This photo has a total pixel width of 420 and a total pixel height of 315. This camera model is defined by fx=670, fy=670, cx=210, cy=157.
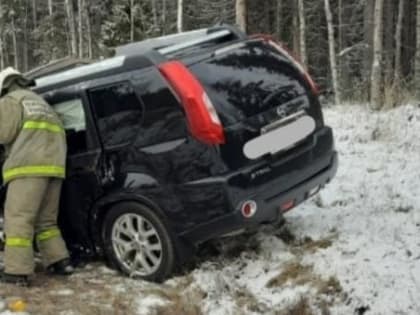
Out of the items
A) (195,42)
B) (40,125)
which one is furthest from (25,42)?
(195,42)

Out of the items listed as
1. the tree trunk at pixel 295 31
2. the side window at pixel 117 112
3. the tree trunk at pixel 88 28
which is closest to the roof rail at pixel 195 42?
the side window at pixel 117 112

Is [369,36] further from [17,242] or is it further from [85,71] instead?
[17,242]

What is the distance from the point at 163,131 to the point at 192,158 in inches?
12.2

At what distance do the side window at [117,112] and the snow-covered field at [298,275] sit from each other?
45.6 inches

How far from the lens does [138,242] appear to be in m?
5.23

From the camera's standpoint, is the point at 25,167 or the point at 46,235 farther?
the point at 46,235

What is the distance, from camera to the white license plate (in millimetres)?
4930

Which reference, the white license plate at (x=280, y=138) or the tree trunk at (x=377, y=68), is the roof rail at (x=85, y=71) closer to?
the white license plate at (x=280, y=138)

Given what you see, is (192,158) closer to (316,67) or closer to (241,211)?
(241,211)

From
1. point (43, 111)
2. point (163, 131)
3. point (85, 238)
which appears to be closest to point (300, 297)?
point (163, 131)

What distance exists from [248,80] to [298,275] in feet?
4.95

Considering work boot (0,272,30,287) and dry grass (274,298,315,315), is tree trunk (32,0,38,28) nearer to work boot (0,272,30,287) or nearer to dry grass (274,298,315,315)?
work boot (0,272,30,287)

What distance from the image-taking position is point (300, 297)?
4539 millimetres

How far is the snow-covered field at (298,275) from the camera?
4.52m
